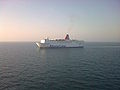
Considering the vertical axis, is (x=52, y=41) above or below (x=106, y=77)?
above

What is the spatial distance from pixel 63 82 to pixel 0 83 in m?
12.5

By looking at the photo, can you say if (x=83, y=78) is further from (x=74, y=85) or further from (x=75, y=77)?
(x=74, y=85)

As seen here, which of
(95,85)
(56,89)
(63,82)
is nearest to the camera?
(56,89)

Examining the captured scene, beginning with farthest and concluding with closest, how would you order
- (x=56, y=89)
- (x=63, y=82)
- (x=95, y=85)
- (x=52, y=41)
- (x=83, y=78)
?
1. (x=52, y=41)
2. (x=83, y=78)
3. (x=63, y=82)
4. (x=95, y=85)
5. (x=56, y=89)

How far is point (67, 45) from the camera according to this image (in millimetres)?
123000

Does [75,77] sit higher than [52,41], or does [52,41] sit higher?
Result: [52,41]

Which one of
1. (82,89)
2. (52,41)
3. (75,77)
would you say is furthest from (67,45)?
(82,89)

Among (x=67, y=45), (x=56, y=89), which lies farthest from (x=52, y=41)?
(x=56, y=89)

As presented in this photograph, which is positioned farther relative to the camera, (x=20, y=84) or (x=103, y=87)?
(x=20, y=84)

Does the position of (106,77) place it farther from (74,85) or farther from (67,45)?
(67,45)

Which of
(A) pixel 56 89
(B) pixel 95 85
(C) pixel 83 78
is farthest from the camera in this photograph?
(C) pixel 83 78

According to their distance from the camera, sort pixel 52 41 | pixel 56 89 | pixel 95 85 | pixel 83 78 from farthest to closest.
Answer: pixel 52 41, pixel 83 78, pixel 95 85, pixel 56 89

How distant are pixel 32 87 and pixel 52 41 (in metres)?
92.6

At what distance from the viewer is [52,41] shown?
119312mm
